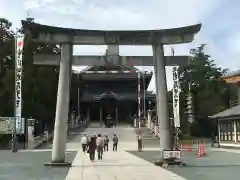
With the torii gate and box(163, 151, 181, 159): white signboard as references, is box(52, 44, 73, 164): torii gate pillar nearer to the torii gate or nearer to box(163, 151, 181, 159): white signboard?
the torii gate

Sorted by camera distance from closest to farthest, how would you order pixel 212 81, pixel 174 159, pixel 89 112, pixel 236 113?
pixel 174 159 < pixel 236 113 < pixel 212 81 < pixel 89 112

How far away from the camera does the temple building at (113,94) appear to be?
75625 mm

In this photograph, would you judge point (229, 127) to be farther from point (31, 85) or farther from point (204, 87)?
point (204, 87)

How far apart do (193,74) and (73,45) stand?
54223 millimetres

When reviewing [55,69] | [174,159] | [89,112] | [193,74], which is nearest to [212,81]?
[193,74]

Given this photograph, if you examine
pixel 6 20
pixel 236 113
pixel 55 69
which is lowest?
pixel 236 113

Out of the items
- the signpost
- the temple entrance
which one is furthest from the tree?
the signpost

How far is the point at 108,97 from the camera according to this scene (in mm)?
74375

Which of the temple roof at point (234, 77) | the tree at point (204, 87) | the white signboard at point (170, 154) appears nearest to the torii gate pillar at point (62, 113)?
the white signboard at point (170, 154)

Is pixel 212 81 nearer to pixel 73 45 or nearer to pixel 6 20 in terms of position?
pixel 6 20

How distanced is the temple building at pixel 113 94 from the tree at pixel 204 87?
761 centimetres

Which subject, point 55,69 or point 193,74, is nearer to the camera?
point 55,69

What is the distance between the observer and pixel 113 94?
74.4m

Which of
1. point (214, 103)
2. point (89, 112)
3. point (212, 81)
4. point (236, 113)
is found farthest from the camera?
point (89, 112)
